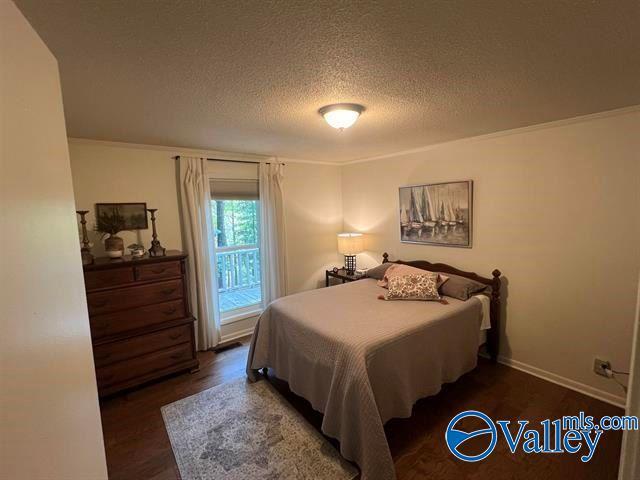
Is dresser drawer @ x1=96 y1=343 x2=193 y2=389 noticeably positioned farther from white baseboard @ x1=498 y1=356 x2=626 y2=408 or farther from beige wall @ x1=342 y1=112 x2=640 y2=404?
white baseboard @ x1=498 y1=356 x2=626 y2=408

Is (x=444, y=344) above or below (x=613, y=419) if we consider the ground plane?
above

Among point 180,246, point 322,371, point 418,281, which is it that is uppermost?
point 180,246

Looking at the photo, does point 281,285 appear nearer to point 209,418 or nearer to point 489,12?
point 209,418

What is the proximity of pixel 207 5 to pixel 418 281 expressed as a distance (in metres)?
2.52

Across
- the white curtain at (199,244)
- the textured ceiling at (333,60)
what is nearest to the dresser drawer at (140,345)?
the white curtain at (199,244)

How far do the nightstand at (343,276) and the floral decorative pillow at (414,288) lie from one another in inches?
37.3

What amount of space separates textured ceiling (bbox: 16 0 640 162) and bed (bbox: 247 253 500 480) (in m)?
1.53

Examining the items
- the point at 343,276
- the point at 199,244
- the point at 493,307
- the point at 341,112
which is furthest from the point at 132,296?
the point at 493,307

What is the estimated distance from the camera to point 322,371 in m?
2.02

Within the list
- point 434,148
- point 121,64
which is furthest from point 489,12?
point 434,148

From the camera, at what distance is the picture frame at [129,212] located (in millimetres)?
2717

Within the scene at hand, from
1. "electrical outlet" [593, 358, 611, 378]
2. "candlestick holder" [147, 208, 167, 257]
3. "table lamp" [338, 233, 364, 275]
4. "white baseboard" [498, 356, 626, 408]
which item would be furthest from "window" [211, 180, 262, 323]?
"electrical outlet" [593, 358, 611, 378]

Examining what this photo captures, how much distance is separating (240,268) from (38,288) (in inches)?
129

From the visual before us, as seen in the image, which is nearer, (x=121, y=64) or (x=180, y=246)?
(x=121, y=64)
